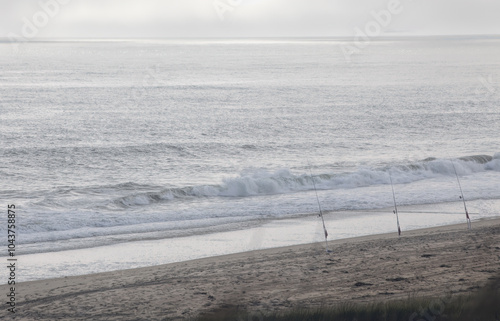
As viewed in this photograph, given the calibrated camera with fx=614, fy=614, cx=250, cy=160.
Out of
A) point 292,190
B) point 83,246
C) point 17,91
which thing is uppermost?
point 17,91

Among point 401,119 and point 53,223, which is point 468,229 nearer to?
point 53,223

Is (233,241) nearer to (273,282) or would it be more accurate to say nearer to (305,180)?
(273,282)

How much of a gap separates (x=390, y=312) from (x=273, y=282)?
3308 mm

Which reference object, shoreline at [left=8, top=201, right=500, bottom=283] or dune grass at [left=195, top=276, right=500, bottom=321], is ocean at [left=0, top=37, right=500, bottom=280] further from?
dune grass at [left=195, top=276, right=500, bottom=321]

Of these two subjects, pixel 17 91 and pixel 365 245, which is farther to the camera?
pixel 17 91

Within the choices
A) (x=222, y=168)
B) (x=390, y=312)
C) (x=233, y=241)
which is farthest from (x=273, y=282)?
(x=222, y=168)

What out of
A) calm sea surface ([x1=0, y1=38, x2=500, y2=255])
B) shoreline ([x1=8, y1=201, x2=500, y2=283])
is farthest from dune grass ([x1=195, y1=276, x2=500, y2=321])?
calm sea surface ([x1=0, y1=38, x2=500, y2=255])

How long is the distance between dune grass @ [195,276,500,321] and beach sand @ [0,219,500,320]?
996 millimetres

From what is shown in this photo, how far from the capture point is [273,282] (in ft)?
36.3

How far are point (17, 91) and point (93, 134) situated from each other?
27.5m

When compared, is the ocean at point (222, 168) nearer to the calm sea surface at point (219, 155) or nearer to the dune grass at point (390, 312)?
the calm sea surface at point (219, 155)

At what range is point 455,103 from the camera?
52.7 metres

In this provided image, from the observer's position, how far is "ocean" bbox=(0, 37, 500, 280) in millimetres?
16350

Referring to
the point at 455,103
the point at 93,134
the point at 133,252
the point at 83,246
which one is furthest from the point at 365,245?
the point at 455,103
